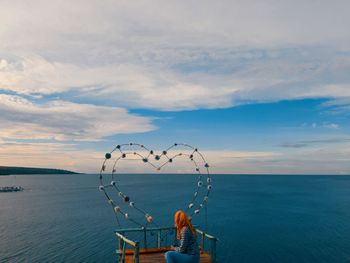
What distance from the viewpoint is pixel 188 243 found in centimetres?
973

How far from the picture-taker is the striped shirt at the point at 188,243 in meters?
9.60

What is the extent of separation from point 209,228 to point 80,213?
2767cm

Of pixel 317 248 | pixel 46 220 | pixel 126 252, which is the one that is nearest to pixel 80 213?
pixel 46 220

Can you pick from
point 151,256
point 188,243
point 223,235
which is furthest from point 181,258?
point 223,235

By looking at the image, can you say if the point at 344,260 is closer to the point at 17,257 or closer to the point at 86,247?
the point at 86,247

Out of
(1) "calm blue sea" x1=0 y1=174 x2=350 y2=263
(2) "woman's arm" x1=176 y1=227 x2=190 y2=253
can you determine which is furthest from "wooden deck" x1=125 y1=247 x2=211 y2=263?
(1) "calm blue sea" x1=0 y1=174 x2=350 y2=263

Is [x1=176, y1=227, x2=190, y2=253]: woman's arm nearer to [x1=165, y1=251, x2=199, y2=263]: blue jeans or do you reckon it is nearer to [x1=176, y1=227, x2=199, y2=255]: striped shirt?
[x1=176, y1=227, x2=199, y2=255]: striped shirt

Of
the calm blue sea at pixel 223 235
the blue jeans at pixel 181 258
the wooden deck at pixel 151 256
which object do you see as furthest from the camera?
the calm blue sea at pixel 223 235

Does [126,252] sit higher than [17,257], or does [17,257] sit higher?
[126,252]

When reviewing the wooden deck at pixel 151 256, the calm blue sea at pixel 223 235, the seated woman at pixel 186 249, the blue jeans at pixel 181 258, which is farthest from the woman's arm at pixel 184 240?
the calm blue sea at pixel 223 235

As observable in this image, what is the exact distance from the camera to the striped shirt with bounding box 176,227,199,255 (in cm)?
960

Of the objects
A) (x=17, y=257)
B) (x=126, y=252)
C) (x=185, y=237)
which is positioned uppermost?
(x=185, y=237)

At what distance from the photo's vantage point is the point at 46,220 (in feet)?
185

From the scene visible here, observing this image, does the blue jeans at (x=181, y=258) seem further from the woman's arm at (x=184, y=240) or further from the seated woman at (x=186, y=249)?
the woman's arm at (x=184, y=240)
